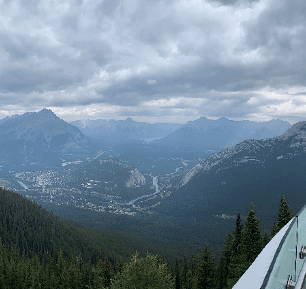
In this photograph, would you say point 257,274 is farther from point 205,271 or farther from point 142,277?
point 205,271

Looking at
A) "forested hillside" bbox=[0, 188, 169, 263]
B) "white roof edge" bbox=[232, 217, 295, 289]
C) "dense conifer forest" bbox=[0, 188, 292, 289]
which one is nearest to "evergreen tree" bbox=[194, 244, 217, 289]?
"dense conifer forest" bbox=[0, 188, 292, 289]

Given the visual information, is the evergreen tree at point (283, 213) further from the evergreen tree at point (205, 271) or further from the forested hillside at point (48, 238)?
the forested hillside at point (48, 238)

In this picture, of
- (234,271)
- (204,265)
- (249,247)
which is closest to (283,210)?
(249,247)

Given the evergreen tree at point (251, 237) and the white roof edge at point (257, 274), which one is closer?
the white roof edge at point (257, 274)

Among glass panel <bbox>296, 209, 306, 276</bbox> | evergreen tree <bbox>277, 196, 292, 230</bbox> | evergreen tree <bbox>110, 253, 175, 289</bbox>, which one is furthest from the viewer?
evergreen tree <bbox>277, 196, 292, 230</bbox>

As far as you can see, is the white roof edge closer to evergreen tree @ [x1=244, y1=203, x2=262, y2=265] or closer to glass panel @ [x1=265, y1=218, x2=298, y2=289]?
glass panel @ [x1=265, y1=218, x2=298, y2=289]

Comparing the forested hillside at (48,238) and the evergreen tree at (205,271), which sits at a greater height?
the evergreen tree at (205,271)

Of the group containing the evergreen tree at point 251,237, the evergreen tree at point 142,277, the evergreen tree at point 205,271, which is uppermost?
the evergreen tree at point 142,277

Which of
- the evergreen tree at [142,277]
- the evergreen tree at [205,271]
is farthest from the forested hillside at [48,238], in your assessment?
the evergreen tree at [142,277]

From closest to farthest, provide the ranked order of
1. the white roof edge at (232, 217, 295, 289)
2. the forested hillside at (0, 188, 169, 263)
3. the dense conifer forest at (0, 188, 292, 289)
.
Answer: the white roof edge at (232, 217, 295, 289) < the dense conifer forest at (0, 188, 292, 289) < the forested hillside at (0, 188, 169, 263)
